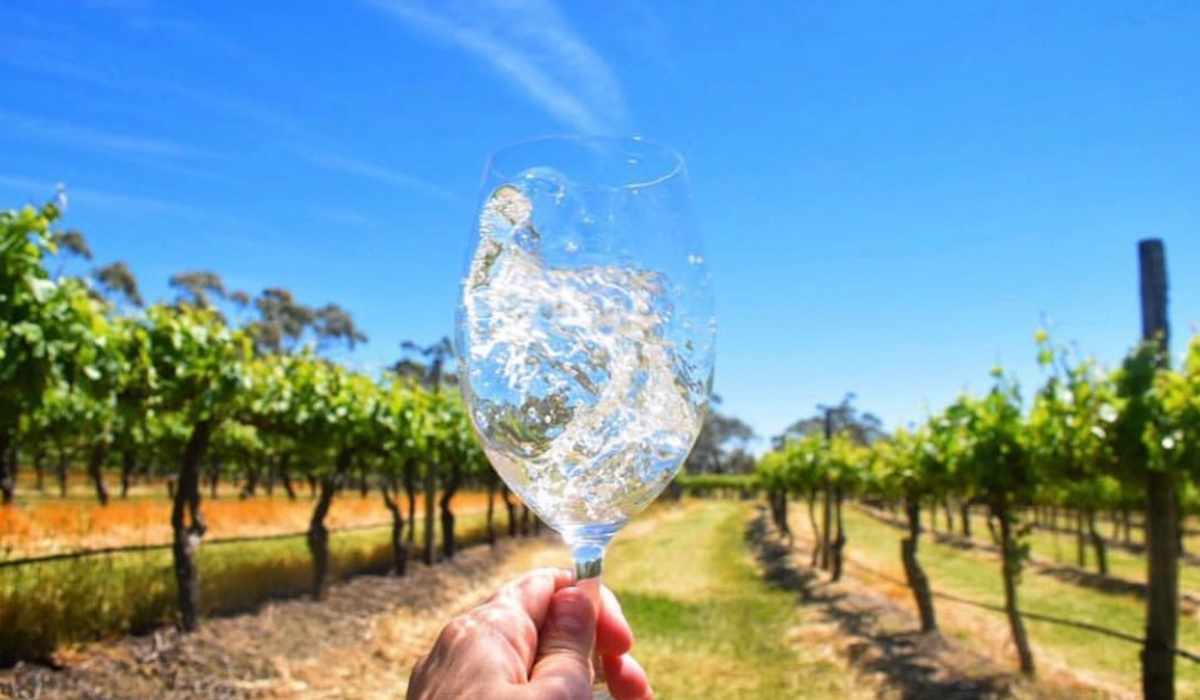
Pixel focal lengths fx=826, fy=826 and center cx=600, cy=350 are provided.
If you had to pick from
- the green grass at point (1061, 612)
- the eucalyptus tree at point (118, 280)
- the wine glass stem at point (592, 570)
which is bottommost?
the green grass at point (1061, 612)

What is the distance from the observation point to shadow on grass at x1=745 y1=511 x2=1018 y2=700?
28.7ft

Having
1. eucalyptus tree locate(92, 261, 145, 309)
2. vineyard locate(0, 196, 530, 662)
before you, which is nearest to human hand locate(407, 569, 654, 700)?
vineyard locate(0, 196, 530, 662)

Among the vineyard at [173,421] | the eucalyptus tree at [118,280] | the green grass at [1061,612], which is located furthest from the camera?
the eucalyptus tree at [118,280]

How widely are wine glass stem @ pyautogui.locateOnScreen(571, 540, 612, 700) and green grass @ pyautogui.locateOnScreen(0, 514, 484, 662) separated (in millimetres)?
8160

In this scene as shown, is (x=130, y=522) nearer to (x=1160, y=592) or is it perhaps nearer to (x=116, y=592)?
(x=116, y=592)

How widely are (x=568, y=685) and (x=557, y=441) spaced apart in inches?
13.3

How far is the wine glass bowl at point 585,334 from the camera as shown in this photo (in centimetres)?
120

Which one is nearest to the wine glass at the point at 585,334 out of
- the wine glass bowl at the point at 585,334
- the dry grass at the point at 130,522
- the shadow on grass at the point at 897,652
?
the wine glass bowl at the point at 585,334

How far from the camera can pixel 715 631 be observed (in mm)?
11867

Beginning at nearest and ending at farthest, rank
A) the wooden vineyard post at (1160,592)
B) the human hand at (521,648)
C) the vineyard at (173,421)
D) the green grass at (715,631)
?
1. the human hand at (521,648)
2. the vineyard at (173,421)
3. the wooden vineyard post at (1160,592)
4. the green grass at (715,631)

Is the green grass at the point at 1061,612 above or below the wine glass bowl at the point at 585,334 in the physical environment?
below

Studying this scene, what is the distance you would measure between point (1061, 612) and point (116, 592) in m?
14.7

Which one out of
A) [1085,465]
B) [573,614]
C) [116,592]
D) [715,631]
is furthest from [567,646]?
[715,631]

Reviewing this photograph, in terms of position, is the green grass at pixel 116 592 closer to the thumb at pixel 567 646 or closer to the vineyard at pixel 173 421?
the vineyard at pixel 173 421
